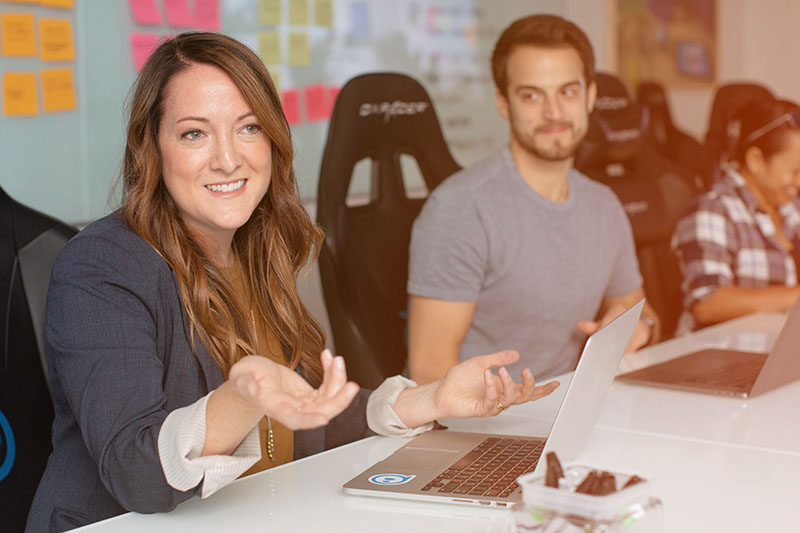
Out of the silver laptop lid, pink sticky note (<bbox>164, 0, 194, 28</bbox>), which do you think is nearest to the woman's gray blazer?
the silver laptop lid

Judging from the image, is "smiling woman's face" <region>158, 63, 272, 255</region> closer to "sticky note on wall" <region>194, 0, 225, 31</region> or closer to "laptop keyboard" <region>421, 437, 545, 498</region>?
"laptop keyboard" <region>421, 437, 545, 498</region>

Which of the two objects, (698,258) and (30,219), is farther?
(698,258)

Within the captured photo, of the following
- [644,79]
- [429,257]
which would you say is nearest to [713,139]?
[644,79]

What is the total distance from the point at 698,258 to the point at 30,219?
68.6 inches

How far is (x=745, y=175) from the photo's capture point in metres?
2.79

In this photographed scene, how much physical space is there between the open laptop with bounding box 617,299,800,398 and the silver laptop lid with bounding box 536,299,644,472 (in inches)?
15.6

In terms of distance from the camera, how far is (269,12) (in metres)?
2.89

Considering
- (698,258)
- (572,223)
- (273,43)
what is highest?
(273,43)

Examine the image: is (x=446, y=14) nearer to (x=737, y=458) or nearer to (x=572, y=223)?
(x=572, y=223)

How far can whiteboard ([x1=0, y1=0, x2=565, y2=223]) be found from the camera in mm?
2309

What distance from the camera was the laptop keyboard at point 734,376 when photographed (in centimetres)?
164

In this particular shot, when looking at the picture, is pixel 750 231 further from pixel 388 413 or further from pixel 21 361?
pixel 21 361

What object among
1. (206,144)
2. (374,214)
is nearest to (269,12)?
(374,214)

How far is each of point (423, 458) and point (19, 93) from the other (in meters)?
1.48
